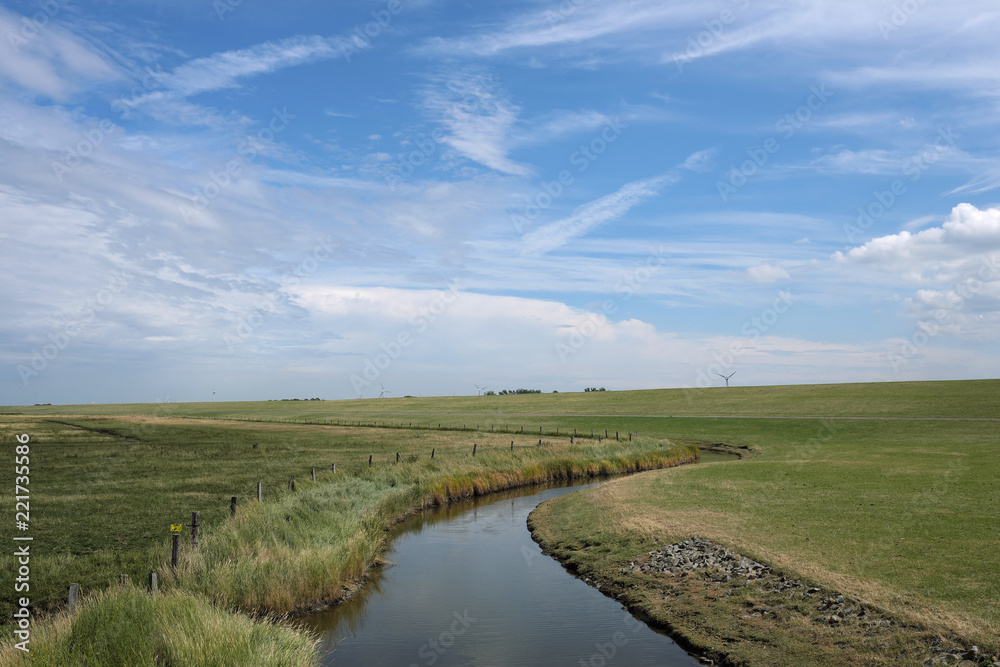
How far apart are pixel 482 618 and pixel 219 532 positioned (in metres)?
9.82

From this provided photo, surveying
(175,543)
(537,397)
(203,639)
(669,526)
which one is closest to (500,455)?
(669,526)

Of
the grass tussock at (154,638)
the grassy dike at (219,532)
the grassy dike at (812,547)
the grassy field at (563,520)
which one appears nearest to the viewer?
the grass tussock at (154,638)

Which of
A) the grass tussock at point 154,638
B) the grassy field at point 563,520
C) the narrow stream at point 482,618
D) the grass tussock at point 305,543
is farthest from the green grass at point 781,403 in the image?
the grass tussock at point 154,638

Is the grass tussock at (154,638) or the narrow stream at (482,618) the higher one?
the grass tussock at (154,638)

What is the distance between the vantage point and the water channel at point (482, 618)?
16469mm

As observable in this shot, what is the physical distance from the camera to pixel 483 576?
24.1 metres

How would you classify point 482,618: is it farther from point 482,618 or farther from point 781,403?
point 781,403

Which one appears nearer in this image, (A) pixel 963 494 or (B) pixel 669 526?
(B) pixel 669 526

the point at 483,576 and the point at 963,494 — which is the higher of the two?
the point at 963,494

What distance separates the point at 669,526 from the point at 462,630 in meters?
10.4

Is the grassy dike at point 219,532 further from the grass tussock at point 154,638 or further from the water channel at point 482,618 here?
the water channel at point 482,618

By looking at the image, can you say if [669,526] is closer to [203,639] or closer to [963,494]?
[963,494]

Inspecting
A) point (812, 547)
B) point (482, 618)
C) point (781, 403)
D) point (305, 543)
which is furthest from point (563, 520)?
point (781, 403)

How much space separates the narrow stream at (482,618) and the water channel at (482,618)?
3 centimetres
